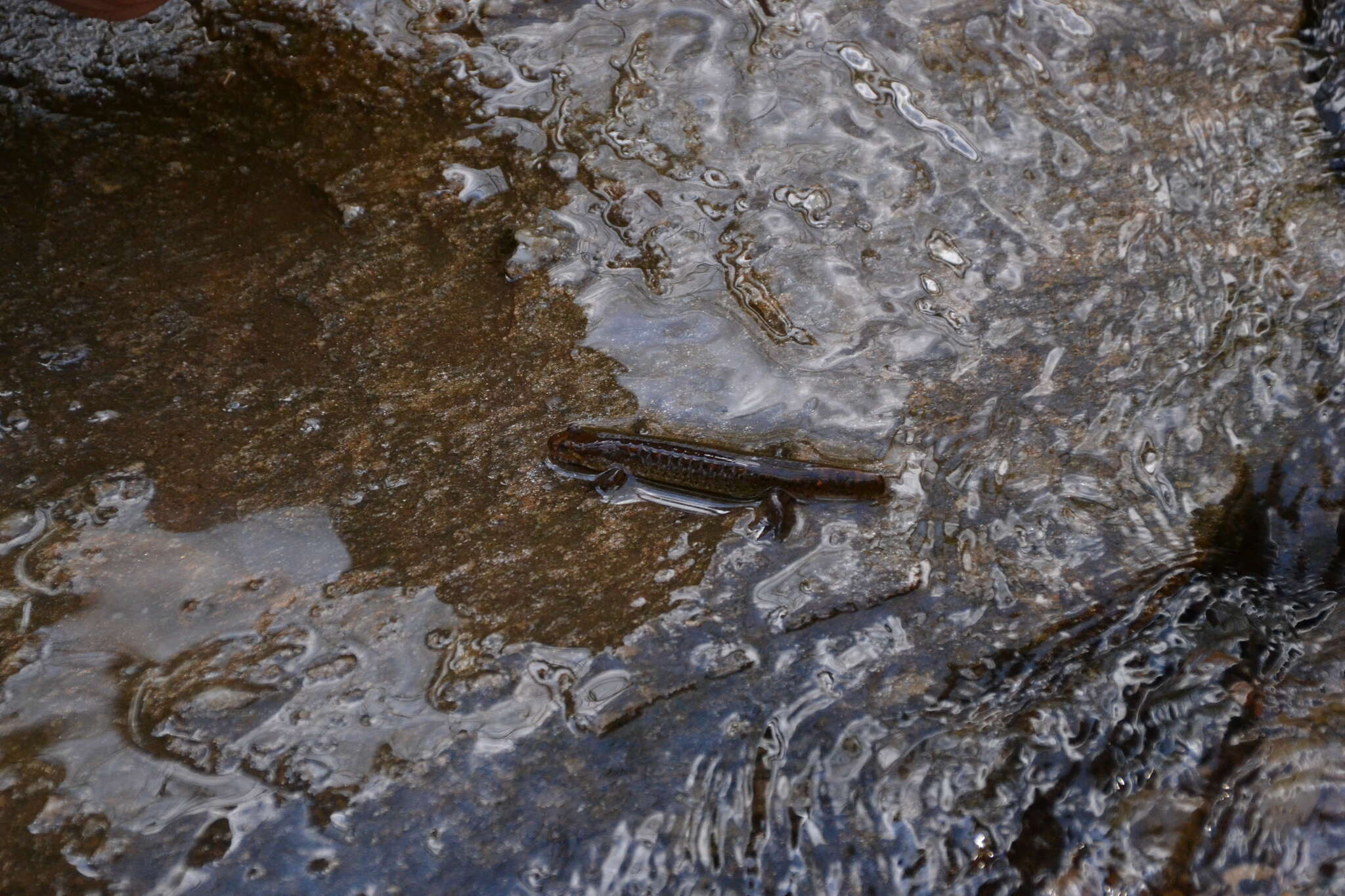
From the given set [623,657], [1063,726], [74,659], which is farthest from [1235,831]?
[74,659]

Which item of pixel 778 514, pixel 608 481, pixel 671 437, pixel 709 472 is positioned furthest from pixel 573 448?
pixel 778 514

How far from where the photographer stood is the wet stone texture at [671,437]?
9.04 ft

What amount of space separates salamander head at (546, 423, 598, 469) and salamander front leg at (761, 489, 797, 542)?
24.4 inches

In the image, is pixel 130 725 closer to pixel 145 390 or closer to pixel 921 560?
pixel 145 390

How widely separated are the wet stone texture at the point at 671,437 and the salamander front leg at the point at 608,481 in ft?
0.16

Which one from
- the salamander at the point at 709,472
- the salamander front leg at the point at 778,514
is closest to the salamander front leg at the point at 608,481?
the salamander at the point at 709,472

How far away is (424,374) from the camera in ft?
13.0

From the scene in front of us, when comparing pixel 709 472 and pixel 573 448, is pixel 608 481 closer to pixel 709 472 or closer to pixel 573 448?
pixel 573 448

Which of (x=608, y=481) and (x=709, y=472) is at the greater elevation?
(x=709, y=472)

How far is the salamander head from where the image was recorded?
3.65 m

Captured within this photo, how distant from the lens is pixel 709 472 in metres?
3.64

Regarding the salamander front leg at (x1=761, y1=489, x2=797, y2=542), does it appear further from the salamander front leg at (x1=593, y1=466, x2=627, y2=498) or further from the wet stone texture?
the salamander front leg at (x1=593, y1=466, x2=627, y2=498)

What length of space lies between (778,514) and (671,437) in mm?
543

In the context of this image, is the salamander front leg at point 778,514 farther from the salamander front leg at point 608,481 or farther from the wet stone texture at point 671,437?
the salamander front leg at point 608,481
